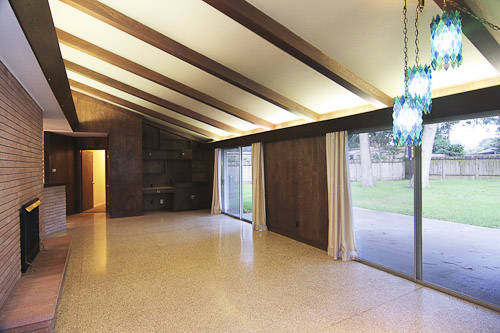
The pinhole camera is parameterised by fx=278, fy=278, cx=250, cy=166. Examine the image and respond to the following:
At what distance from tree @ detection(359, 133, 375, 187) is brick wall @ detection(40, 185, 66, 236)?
6.42 m

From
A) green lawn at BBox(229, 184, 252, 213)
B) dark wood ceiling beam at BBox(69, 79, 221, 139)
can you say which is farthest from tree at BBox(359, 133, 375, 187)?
dark wood ceiling beam at BBox(69, 79, 221, 139)

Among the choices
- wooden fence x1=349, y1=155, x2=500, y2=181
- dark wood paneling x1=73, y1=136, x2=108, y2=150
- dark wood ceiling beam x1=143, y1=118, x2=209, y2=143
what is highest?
dark wood ceiling beam x1=143, y1=118, x2=209, y2=143

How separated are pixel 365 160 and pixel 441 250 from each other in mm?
1614

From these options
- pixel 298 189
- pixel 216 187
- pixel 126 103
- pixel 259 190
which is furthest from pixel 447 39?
pixel 216 187

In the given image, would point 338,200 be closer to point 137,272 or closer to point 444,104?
point 444,104

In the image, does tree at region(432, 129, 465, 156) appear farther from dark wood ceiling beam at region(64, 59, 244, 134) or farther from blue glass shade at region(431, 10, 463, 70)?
dark wood ceiling beam at region(64, 59, 244, 134)

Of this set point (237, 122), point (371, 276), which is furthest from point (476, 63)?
point (237, 122)

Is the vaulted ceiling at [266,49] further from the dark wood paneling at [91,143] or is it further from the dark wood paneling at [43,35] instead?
the dark wood paneling at [91,143]

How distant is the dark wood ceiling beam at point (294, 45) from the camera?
2539 millimetres

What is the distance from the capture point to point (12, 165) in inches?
115

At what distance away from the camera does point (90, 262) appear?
434 cm

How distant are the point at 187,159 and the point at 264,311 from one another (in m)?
7.45

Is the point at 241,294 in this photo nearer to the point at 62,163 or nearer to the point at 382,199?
the point at 382,199

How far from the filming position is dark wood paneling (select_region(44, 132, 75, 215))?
7.56 metres
